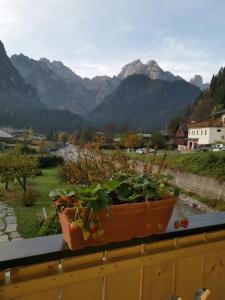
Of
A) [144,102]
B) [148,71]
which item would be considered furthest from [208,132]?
[148,71]

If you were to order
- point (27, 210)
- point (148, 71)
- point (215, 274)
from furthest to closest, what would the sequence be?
point (148, 71)
point (27, 210)
point (215, 274)

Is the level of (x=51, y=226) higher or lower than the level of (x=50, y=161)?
higher

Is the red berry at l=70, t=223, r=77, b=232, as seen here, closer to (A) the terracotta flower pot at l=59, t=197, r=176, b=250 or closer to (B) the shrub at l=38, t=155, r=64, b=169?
(A) the terracotta flower pot at l=59, t=197, r=176, b=250

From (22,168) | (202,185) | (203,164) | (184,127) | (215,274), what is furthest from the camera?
(184,127)

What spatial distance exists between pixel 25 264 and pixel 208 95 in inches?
2579

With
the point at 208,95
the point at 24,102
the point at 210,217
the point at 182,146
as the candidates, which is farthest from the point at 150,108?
the point at 210,217

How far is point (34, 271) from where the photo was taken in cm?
116

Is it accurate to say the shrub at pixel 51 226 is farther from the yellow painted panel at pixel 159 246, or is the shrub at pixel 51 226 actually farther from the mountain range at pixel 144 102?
the mountain range at pixel 144 102

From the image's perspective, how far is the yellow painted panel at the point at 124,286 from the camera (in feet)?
4.37

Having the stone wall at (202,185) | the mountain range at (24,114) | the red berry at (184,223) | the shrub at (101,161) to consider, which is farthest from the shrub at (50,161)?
the mountain range at (24,114)

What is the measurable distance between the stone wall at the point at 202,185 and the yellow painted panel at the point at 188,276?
13659 millimetres

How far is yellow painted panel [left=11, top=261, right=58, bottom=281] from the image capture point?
44.2 inches

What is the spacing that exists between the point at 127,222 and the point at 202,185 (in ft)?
54.5

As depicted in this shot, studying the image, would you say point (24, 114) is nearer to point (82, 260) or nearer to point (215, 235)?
point (215, 235)
